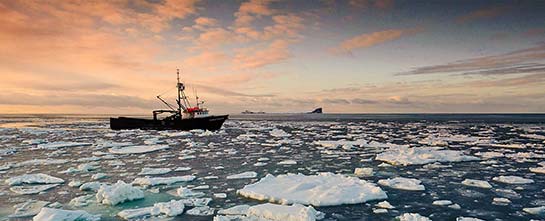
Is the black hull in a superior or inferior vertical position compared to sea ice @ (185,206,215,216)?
superior

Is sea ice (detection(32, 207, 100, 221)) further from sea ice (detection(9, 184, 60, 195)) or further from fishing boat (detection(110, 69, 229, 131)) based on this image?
fishing boat (detection(110, 69, 229, 131))

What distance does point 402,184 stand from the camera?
9.83 m

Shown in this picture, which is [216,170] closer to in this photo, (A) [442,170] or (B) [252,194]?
(B) [252,194]

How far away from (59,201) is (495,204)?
10.4 meters

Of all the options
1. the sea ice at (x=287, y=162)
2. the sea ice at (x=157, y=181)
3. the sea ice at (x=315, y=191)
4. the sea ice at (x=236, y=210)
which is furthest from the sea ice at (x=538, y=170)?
the sea ice at (x=157, y=181)

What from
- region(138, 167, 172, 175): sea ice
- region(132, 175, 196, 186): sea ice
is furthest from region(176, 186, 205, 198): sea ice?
region(138, 167, 172, 175): sea ice

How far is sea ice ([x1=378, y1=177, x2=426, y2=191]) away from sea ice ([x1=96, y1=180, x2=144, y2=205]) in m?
6.89

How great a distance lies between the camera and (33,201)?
27.4 ft

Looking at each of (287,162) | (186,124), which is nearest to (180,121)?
(186,124)

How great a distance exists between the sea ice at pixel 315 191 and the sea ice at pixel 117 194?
2.62 m

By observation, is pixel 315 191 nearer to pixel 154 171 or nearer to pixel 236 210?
pixel 236 210

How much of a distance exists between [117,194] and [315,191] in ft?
15.8

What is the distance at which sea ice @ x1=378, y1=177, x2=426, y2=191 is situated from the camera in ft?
31.0

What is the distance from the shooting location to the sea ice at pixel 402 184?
372 inches
